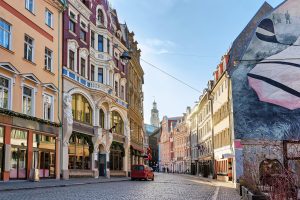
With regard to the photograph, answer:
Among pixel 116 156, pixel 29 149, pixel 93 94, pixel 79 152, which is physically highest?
pixel 93 94

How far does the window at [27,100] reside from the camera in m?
28.8

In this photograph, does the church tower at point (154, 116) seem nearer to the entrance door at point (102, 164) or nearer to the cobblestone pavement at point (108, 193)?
the entrance door at point (102, 164)

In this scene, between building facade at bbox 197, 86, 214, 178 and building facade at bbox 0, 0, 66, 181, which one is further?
building facade at bbox 197, 86, 214, 178

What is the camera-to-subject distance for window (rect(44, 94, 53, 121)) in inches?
1270

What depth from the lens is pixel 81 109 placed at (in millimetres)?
39031

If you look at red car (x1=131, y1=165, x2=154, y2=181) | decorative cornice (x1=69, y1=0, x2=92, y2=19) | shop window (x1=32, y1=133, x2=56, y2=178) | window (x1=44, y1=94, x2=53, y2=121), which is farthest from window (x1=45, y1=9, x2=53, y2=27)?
red car (x1=131, y1=165, x2=154, y2=181)

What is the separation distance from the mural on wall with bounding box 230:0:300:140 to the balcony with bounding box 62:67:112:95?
12.1m

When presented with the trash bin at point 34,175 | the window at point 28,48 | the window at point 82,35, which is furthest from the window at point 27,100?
the window at point 82,35

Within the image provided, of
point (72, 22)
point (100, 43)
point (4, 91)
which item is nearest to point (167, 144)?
point (100, 43)

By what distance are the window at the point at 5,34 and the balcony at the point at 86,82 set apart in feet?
28.2

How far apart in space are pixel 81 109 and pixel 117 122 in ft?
32.9

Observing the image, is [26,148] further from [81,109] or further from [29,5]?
[81,109]

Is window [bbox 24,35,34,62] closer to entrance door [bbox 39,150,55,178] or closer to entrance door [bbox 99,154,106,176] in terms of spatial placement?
entrance door [bbox 39,150,55,178]

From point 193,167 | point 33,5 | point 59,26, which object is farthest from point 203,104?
point 33,5
